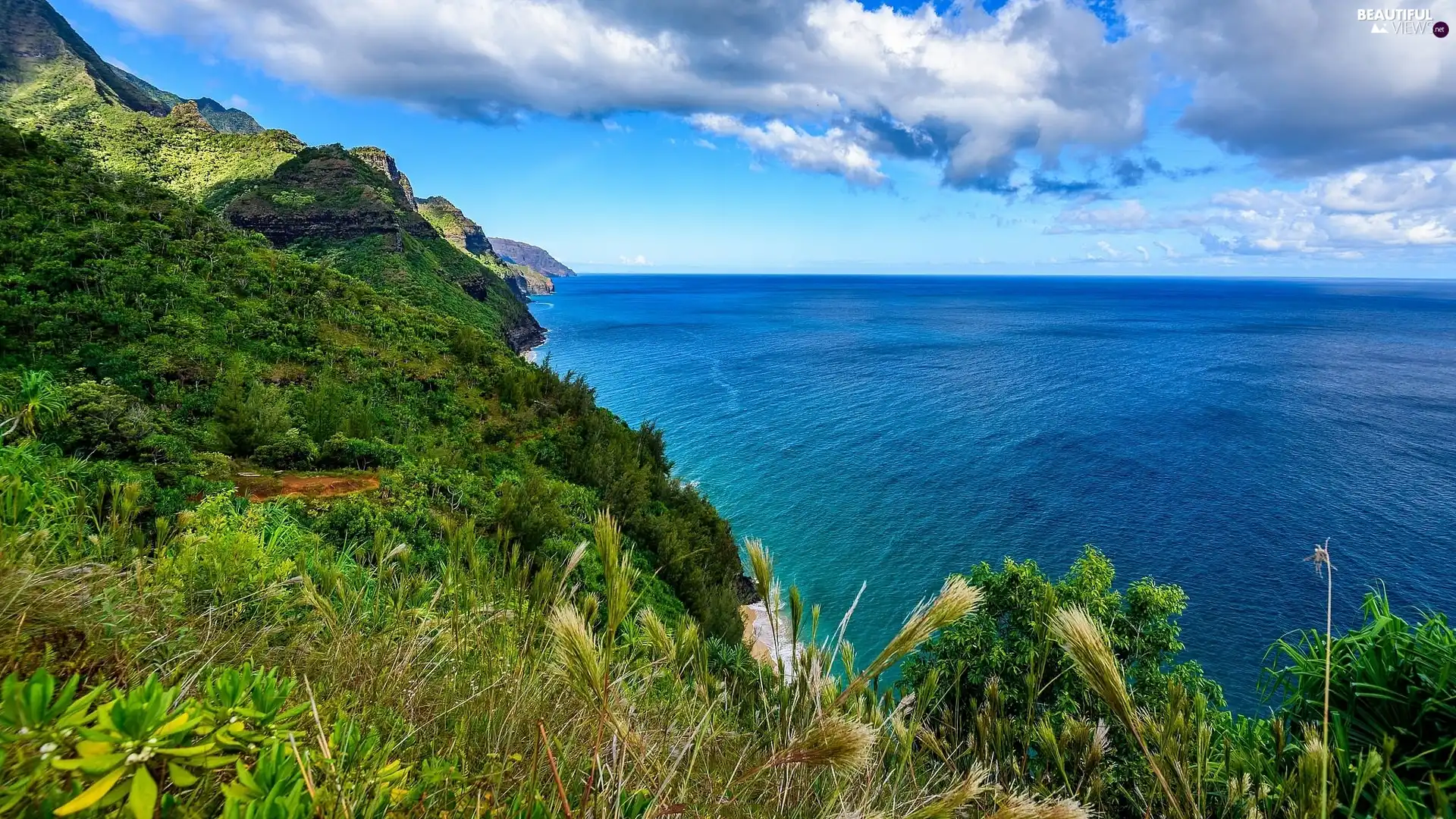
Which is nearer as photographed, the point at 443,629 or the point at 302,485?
the point at 443,629

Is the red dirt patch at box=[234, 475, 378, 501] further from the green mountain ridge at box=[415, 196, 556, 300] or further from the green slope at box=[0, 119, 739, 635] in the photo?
the green mountain ridge at box=[415, 196, 556, 300]

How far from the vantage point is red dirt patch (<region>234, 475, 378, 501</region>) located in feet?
35.8

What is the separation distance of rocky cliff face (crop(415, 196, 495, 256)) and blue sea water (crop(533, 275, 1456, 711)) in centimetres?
4944

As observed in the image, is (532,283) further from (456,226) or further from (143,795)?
(143,795)

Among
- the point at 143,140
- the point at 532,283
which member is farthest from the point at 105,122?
the point at 532,283

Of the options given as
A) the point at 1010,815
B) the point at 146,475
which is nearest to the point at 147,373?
the point at 146,475

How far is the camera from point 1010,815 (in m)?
1.71

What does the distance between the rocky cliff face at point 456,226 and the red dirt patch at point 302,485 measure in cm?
10412

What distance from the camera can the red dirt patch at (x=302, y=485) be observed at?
35.8 ft

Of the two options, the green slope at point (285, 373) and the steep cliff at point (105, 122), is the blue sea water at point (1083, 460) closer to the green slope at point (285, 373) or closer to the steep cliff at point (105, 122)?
the green slope at point (285, 373)

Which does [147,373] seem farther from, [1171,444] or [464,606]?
[1171,444]

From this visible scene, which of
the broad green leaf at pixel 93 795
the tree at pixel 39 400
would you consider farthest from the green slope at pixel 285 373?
the broad green leaf at pixel 93 795

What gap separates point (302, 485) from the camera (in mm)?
11711

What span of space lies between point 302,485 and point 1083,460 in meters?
37.5
